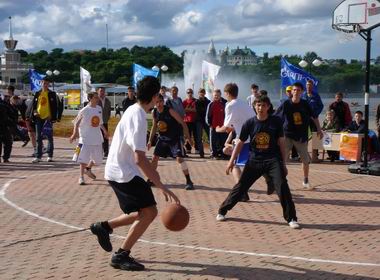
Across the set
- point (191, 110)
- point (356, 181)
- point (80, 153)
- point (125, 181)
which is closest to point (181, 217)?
point (125, 181)

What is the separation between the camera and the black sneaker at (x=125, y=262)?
6.23 metres

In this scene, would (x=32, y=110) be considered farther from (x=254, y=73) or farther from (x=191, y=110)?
(x=254, y=73)

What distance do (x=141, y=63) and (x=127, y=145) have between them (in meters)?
107

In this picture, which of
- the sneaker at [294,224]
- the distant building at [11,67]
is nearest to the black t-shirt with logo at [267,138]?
the sneaker at [294,224]

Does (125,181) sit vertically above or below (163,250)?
above

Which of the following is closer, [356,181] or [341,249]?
[341,249]

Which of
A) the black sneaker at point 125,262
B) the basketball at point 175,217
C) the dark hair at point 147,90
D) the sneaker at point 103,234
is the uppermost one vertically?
the dark hair at point 147,90

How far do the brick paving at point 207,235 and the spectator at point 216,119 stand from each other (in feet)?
12.3

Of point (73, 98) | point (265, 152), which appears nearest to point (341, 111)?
point (265, 152)

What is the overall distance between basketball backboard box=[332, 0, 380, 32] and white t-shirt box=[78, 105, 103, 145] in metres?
6.16

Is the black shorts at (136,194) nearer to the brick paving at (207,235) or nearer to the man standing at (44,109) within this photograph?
the brick paving at (207,235)

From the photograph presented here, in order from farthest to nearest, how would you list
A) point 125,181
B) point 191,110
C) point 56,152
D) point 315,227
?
point 56,152 < point 191,110 < point 315,227 < point 125,181

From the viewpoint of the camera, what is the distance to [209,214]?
9211 mm

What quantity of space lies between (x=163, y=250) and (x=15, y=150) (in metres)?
13.3
